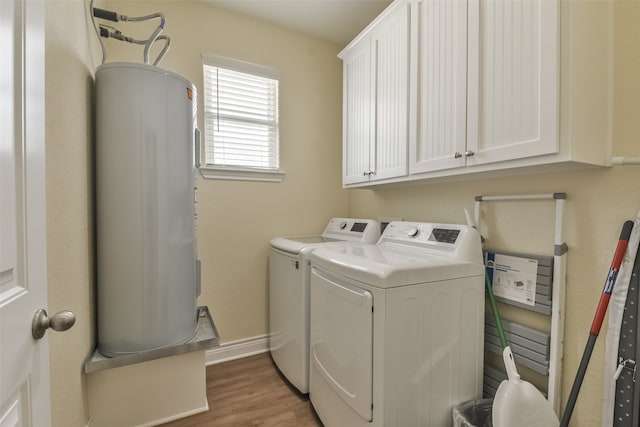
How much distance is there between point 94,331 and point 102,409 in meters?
0.40

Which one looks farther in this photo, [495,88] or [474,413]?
[474,413]

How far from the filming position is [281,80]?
254cm

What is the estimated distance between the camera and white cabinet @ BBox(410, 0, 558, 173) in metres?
1.05

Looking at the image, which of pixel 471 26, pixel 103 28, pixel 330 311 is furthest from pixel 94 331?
pixel 471 26

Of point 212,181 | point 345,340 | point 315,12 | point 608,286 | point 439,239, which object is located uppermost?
point 315,12

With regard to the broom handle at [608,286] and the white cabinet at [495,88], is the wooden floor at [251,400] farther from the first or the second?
the white cabinet at [495,88]

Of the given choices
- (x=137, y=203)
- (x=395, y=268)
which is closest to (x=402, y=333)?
(x=395, y=268)

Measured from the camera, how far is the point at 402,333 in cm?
117

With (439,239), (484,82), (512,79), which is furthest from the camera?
(439,239)

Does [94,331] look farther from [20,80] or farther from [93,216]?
[20,80]

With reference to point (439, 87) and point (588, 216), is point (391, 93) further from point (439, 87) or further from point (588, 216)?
point (588, 216)

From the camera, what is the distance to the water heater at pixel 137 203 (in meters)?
1.42

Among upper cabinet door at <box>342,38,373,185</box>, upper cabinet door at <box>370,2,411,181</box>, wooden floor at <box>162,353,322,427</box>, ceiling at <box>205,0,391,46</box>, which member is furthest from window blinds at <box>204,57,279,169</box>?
wooden floor at <box>162,353,322,427</box>

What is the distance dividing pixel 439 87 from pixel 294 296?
148 cm
